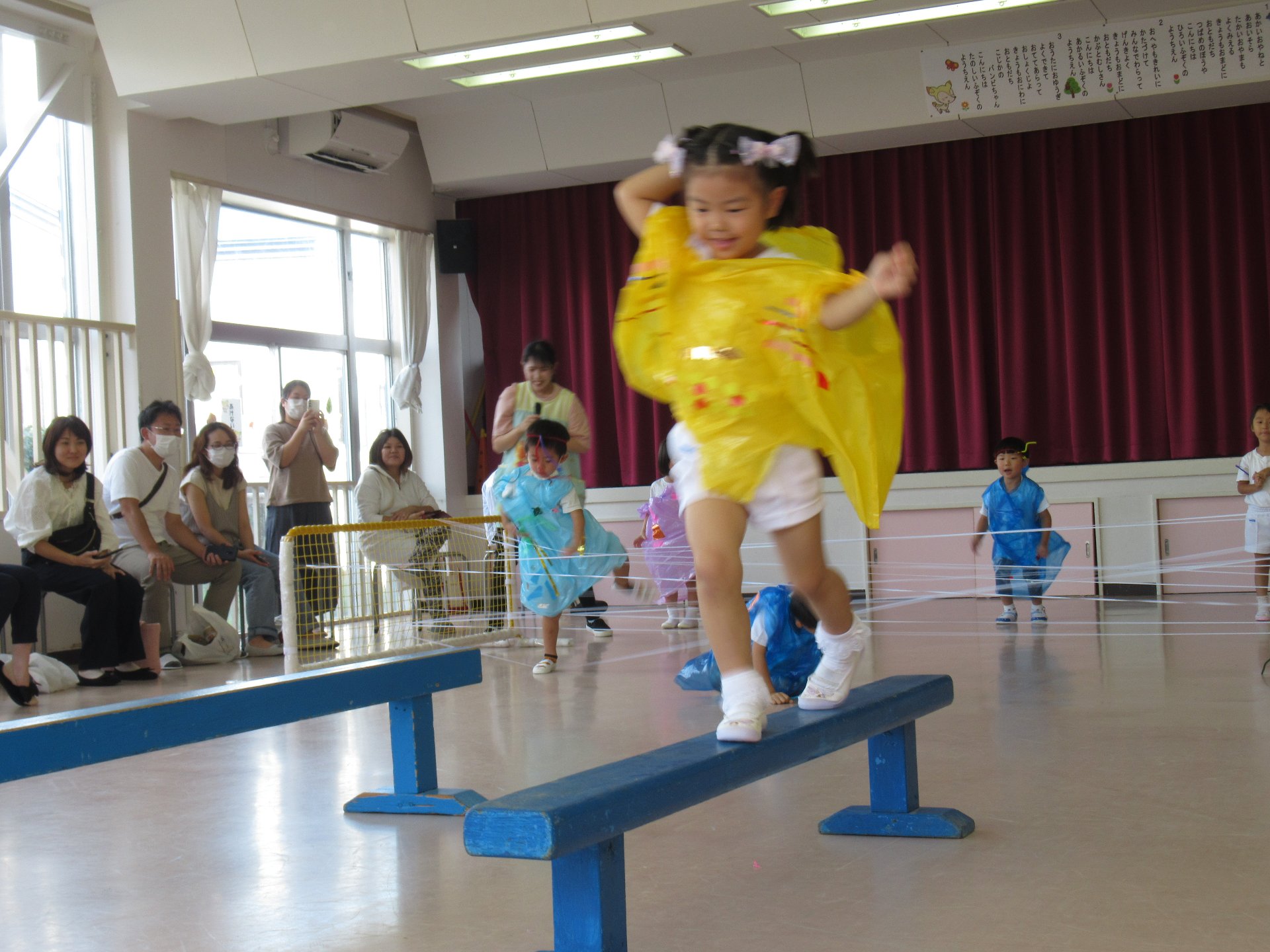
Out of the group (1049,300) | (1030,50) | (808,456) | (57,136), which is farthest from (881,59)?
(808,456)

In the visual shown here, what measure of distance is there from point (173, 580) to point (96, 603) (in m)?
0.65

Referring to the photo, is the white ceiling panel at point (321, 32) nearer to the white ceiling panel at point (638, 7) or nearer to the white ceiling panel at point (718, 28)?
the white ceiling panel at point (638, 7)

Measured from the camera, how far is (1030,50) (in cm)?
691

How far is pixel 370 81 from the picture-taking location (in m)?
6.21

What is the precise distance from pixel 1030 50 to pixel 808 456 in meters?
5.55

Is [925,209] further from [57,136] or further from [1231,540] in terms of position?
[57,136]

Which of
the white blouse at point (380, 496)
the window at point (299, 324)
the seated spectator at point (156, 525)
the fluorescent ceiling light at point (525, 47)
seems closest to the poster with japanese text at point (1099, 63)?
the fluorescent ceiling light at point (525, 47)

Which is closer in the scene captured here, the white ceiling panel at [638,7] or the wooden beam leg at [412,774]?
the wooden beam leg at [412,774]

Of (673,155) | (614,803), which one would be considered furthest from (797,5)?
(614,803)

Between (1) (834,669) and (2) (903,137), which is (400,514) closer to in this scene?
(2) (903,137)

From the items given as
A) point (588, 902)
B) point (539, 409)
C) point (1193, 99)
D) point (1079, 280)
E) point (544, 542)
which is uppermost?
point (1193, 99)

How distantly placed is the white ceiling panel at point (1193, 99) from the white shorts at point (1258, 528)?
225cm

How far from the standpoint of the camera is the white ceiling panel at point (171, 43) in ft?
19.7

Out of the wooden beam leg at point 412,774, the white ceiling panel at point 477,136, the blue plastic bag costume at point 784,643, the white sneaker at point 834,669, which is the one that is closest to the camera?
the white sneaker at point 834,669
